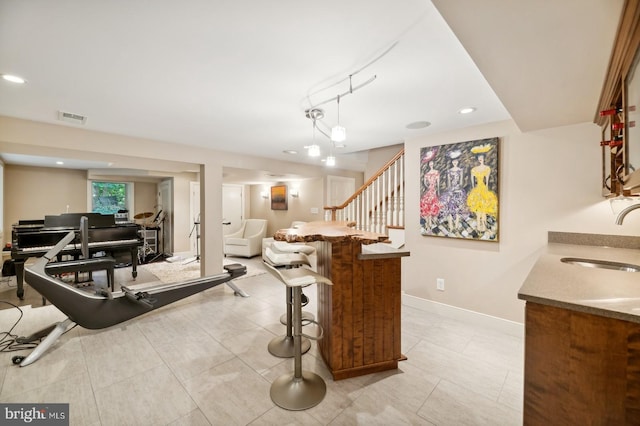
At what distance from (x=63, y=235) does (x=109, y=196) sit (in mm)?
3631

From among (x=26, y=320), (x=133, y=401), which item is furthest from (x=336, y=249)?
(x=26, y=320)

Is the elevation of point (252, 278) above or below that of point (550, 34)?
below

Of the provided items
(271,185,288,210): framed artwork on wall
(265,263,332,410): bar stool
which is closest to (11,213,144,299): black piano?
(271,185,288,210): framed artwork on wall

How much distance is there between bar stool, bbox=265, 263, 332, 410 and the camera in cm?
166

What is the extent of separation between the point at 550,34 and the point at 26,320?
5.25 meters

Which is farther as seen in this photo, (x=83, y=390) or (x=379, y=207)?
(x=379, y=207)

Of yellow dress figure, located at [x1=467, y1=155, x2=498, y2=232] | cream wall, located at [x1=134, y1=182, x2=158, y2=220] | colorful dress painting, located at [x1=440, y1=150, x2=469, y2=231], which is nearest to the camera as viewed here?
yellow dress figure, located at [x1=467, y1=155, x2=498, y2=232]

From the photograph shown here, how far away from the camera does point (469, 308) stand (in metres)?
2.92

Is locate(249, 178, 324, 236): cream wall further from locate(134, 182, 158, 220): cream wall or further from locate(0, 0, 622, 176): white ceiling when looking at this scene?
locate(0, 0, 622, 176): white ceiling

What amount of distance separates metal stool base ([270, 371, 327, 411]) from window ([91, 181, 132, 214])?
7.50 metres

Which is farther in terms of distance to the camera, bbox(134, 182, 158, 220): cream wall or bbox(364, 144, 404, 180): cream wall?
bbox(134, 182, 158, 220): cream wall

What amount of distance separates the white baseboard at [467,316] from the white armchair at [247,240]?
4466 millimetres

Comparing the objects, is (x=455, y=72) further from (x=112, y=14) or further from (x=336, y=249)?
(x=112, y=14)

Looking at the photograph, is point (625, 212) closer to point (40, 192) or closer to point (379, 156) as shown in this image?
point (379, 156)
